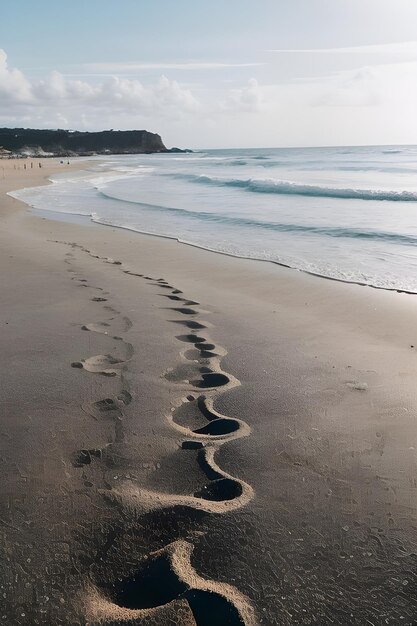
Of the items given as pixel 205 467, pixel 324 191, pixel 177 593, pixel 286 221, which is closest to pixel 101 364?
pixel 205 467

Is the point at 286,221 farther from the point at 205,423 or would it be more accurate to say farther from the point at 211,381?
the point at 205,423

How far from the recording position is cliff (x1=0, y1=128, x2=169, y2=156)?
116 m

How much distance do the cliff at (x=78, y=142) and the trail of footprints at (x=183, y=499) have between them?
116016mm

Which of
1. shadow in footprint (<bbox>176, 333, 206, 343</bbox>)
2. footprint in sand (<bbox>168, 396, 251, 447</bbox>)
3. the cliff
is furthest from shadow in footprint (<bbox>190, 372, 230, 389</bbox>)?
the cliff

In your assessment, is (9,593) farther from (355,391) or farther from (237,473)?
(355,391)

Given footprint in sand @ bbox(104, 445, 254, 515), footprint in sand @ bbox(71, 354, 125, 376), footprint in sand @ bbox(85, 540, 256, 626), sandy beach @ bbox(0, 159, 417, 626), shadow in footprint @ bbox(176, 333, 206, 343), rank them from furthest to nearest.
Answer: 1. shadow in footprint @ bbox(176, 333, 206, 343)
2. footprint in sand @ bbox(71, 354, 125, 376)
3. footprint in sand @ bbox(104, 445, 254, 515)
4. sandy beach @ bbox(0, 159, 417, 626)
5. footprint in sand @ bbox(85, 540, 256, 626)

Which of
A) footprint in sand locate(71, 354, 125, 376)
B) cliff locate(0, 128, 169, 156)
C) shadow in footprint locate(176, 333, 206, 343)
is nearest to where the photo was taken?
footprint in sand locate(71, 354, 125, 376)

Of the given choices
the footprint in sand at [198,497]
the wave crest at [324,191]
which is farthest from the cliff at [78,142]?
the footprint in sand at [198,497]

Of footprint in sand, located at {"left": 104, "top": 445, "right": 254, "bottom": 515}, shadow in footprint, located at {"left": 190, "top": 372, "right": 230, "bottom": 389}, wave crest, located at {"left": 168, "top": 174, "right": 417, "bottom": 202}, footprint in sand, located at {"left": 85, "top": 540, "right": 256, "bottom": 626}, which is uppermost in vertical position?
wave crest, located at {"left": 168, "top": 174, "right": 417, "bottom": 202}

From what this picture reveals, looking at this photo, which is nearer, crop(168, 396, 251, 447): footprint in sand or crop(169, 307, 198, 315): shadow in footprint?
crop(168, 396, 251, 447): footprint in sand

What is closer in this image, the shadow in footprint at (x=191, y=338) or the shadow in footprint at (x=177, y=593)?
the shadow in footprint at (x=177, y=593)

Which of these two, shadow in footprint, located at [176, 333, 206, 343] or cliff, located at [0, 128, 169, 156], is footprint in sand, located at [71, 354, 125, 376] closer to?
shadow in footprint, located at [176, 333, 206, 343]

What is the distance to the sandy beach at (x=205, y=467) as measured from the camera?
5.69 ft

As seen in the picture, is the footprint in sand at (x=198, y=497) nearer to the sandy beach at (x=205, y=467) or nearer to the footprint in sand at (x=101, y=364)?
the sandy beach at (x=205, y=467)
